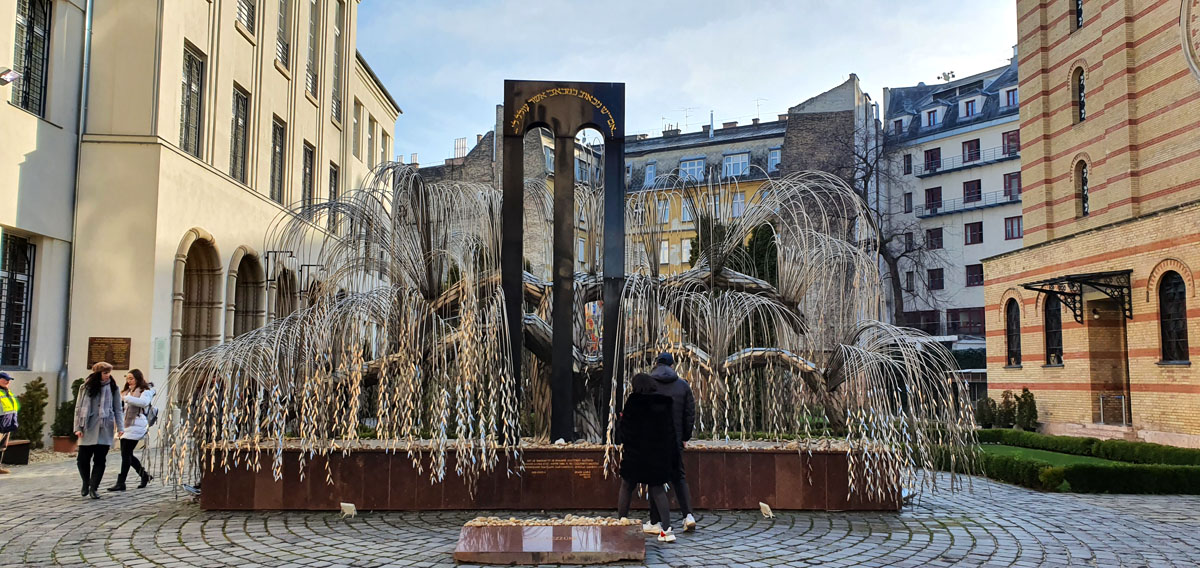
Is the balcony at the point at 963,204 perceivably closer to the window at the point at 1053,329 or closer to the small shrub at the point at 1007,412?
the small shrub at the point at 1007,412

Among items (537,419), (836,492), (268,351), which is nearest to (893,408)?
(836,492)

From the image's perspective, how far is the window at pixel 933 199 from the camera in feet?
172

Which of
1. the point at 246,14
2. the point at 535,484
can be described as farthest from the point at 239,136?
the point at 535,484

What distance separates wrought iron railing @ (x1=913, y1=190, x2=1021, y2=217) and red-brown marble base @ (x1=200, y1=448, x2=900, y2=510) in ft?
145

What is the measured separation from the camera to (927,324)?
51.2 m

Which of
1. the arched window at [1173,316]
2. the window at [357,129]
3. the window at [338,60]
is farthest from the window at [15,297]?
→ the arched window at [1173,316]

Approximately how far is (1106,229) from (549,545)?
19450 mm

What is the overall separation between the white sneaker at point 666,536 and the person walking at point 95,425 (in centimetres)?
693

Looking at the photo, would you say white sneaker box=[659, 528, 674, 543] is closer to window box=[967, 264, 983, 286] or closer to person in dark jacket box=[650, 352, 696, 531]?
person in dark jacket box=[650, 352, 696, 531]

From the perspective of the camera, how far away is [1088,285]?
21000 millimetres

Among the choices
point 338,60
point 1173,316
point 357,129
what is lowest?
point 1173,316

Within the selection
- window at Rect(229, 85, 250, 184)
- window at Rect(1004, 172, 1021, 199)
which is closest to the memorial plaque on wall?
window at Rect(229, 85, 250, 184)

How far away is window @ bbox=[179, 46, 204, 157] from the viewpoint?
1878cm

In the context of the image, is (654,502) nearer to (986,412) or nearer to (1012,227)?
(986,412)
